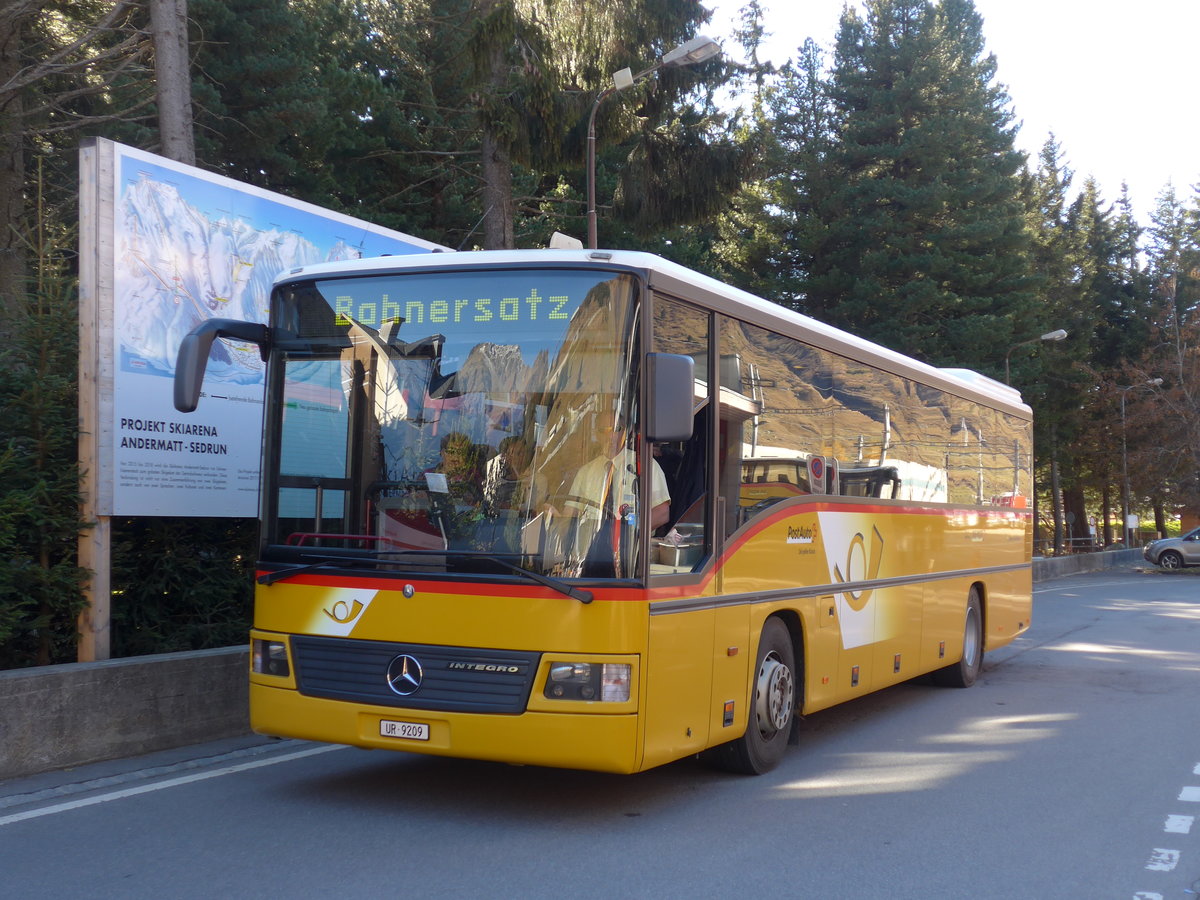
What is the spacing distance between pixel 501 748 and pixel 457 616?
71 centimetres

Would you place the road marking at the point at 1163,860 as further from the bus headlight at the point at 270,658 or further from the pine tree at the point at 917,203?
the pine tree at the point at 917,203

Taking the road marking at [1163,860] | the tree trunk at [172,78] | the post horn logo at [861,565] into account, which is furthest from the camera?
the tree trunk at [172,78]

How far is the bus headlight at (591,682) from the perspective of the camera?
6297mm

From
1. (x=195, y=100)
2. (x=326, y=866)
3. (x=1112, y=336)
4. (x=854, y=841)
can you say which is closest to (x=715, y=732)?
(x=854, y=841)

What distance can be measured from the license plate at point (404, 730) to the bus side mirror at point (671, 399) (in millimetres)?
1923

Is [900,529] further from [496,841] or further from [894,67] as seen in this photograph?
[894,67]

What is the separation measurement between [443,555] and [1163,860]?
12.8ft

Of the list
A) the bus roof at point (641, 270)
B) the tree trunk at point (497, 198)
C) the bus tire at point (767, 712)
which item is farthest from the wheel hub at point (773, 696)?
the tree trunk at point (497, 198)

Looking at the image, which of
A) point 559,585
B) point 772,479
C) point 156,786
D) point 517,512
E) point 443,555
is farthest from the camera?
point 772,479

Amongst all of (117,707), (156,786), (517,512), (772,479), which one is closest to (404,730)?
(517,512)

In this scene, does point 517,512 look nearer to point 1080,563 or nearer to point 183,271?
point 183,271

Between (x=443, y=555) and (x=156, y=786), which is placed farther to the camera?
(x=156, y=786)

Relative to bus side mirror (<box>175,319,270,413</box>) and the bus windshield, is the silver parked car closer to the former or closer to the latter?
the bus windshield

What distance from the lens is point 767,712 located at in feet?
25.9
